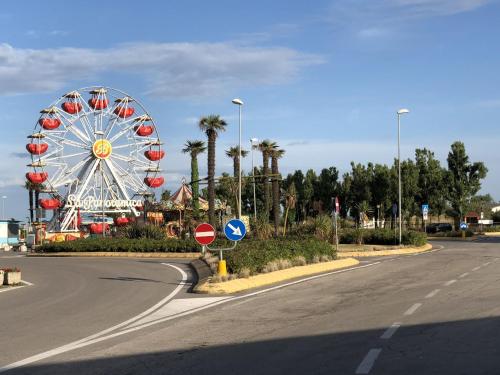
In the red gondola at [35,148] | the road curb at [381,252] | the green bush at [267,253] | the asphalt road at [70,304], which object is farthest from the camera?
the red gondola at [35,148]

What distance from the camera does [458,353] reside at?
28.0ft

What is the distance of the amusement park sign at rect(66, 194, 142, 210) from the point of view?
234 ft

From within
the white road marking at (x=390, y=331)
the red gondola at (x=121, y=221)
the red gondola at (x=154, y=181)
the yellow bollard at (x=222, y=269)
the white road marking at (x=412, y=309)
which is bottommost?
the white road marking at (x=412, y=309)

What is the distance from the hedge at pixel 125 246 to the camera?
41531 mm

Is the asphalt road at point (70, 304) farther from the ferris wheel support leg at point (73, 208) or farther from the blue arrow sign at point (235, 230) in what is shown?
the ferris wheel support leg at point (73, 208)

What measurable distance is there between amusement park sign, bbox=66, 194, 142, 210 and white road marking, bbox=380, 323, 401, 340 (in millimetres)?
62764

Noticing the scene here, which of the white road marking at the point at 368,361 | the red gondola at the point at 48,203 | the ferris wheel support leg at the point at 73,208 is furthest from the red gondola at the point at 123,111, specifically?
the white road marking at the point at 368,361

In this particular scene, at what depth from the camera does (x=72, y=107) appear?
6906cm

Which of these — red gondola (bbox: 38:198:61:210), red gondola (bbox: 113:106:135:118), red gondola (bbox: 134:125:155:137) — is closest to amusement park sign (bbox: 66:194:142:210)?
red gondola (bbox: 38:198:61:210)

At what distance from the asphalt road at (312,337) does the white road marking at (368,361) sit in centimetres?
1

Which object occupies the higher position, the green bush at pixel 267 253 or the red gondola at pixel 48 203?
the red gondola at pixel 48 203

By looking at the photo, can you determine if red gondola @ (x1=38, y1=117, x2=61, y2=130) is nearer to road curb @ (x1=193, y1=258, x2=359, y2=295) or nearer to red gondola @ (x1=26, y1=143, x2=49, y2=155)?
red gondola @ (x1=26, y1=143, x2=49, y2=155)

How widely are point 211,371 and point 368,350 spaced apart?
2.28 m

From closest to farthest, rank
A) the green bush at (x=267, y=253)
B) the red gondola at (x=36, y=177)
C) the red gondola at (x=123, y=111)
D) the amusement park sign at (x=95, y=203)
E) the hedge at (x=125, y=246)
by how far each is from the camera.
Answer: the green bush at (x=267, y=253), the hedge at (x=125, y=246), the red gondola at (x=36, y=177), the amusement park sign at (x=95, y=203), the red gondola at (x=123, y=111)
